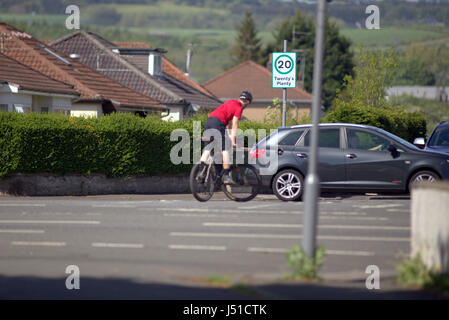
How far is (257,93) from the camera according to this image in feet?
262

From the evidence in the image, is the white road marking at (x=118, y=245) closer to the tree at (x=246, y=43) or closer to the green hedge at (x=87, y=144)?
the green hedge at (x=87, y=144)

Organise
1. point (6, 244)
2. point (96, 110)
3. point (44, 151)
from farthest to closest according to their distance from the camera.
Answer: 1. point (96, 110)
2. point (44, 151)
3. point (6, 244)

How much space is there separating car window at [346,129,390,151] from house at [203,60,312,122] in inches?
2380

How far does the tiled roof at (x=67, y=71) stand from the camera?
39906 millimetres

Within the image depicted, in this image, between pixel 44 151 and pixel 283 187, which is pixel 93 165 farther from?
pixel 283 187

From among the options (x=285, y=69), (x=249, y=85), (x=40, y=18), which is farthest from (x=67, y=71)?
(x=40, y=18)

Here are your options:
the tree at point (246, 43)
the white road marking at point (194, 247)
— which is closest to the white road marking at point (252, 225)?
the white road marking at point (194, 247)

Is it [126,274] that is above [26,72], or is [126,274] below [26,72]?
below

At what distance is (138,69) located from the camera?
2024 inches

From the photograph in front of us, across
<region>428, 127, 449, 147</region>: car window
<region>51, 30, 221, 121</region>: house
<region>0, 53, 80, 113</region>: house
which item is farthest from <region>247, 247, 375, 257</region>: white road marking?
<region>51, 30, 221, 121</region>: house

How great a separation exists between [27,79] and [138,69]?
2099 cm

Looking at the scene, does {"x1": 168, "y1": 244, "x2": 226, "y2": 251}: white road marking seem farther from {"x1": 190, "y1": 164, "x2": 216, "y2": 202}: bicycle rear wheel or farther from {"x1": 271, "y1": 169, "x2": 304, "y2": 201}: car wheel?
{"x1": 271, "y1": 169, "x2": 304, "y2": 201}: car wheel
